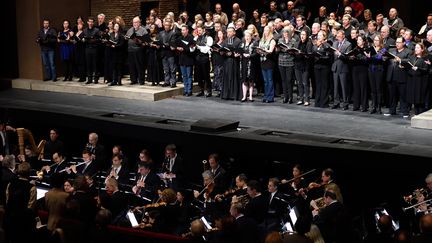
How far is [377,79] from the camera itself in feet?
49.1

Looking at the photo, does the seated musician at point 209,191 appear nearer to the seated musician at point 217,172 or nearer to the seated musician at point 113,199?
the seated musician at point 217,172

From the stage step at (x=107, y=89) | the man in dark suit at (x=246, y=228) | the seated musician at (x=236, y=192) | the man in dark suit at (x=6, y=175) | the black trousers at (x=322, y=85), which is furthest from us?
the stage step at (x=107, y=89)

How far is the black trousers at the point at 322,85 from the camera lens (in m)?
15.6

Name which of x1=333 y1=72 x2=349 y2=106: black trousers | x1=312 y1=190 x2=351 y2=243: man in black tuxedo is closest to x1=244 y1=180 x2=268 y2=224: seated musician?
x1=312 y1=190 x2=351 y2=243: man in black tuxedo

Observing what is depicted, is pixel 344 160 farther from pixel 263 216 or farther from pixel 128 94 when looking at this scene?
pixel 128 94

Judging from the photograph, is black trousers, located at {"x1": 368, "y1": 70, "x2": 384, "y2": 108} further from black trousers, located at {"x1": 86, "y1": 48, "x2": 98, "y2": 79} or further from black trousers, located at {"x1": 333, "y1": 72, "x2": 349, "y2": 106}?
black trousers, located at {"x1": 86, "y1": 48, "x2": 98, "y2": 79}

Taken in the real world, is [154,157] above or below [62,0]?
below

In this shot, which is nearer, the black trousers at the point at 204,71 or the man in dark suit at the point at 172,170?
the man in dark suit at the point at 172,170

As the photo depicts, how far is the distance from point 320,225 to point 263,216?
1.12m

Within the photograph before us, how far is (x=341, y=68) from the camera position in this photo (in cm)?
1528

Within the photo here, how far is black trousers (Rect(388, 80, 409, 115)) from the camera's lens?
14.7m

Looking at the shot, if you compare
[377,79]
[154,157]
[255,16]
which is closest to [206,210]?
[154,157]

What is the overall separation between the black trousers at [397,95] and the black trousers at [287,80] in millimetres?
2031

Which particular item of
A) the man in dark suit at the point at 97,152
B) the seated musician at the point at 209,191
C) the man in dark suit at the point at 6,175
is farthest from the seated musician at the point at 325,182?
the man in dark suit at the point at 6,175
